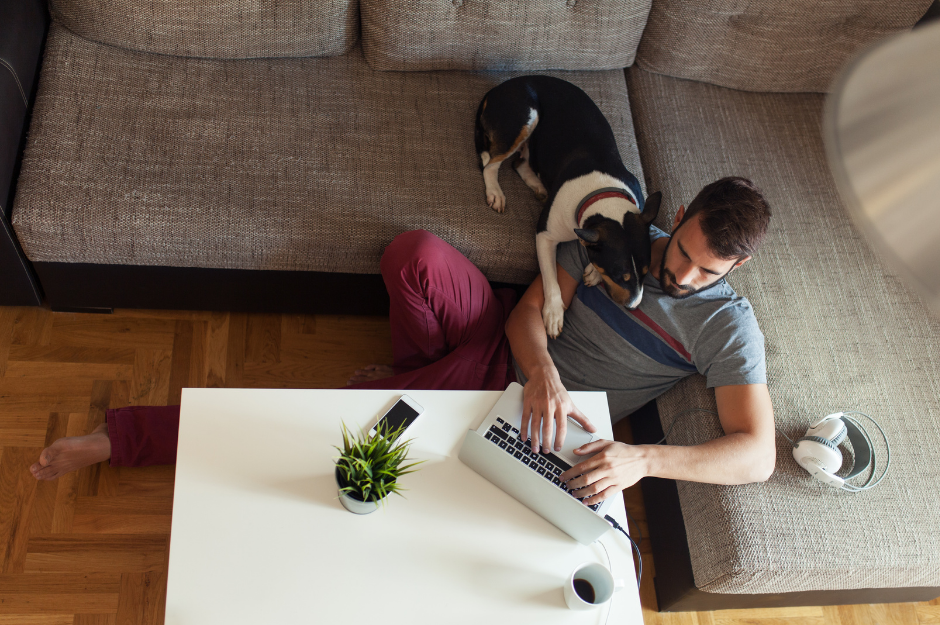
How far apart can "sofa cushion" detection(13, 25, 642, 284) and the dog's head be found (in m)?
0.31

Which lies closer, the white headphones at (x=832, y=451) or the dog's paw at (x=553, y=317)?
the white headphones at (x=832, y=451)

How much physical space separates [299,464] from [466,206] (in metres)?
0.80

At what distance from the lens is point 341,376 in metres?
1.85

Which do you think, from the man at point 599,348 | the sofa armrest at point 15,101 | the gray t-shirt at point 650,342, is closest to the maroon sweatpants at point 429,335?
the man at point 599,348

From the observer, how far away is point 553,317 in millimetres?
1496

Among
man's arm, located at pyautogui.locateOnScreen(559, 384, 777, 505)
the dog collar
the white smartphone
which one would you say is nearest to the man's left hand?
man's arm, located at pyautogui.locateOnScreen(559, 384, 777, 505)

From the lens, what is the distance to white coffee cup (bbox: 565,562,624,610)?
105cm

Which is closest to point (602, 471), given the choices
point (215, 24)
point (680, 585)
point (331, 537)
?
point (331, 537)

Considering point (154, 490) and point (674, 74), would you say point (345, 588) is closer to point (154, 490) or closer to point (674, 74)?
point (154, 490)

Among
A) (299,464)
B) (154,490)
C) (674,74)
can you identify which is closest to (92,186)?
(154,490)

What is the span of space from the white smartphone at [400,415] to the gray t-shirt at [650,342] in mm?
362

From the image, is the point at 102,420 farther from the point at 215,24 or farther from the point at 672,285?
the point at 672,285

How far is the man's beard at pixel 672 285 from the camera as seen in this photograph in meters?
1.31

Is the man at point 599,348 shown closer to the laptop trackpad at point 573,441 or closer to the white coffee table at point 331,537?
the laptop trackpad at point 573,441
